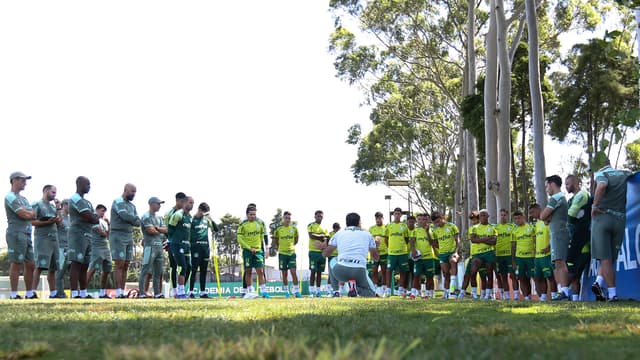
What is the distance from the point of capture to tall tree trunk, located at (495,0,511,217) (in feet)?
83.8

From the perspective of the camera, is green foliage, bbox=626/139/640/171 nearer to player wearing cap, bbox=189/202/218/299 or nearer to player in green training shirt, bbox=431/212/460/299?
player in green training shirt, bbox=431/212/460/299

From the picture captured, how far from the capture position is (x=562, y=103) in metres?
38.1

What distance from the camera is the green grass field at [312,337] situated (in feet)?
10.7

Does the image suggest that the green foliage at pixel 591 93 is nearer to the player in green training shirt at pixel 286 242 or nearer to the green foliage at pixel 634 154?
the green foliage at pixel 634 154

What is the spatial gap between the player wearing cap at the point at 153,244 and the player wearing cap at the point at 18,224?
303cm

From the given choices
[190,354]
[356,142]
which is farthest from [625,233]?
[356,142]

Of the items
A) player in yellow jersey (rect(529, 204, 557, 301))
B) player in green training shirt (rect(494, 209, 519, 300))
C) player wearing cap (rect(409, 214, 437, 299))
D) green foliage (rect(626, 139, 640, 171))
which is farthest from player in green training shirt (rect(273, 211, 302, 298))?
green foliage (rect(626, 139, 640, 171))

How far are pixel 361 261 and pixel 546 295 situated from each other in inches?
152

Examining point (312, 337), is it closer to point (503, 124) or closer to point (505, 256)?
point (505, 256)

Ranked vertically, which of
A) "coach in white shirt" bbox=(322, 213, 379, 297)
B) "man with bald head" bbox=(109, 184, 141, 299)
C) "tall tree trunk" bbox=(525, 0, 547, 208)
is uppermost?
"tall tree trunk" bbox=(525, 0, 547, 208)

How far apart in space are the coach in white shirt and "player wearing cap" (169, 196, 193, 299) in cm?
308

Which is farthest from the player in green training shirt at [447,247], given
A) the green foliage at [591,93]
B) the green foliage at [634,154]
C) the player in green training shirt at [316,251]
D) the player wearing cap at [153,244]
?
the green foliage at [634,154]

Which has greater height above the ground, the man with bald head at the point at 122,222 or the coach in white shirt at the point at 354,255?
the man with bald head at the point at 122,222

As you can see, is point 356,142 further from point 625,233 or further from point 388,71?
point 625,233
